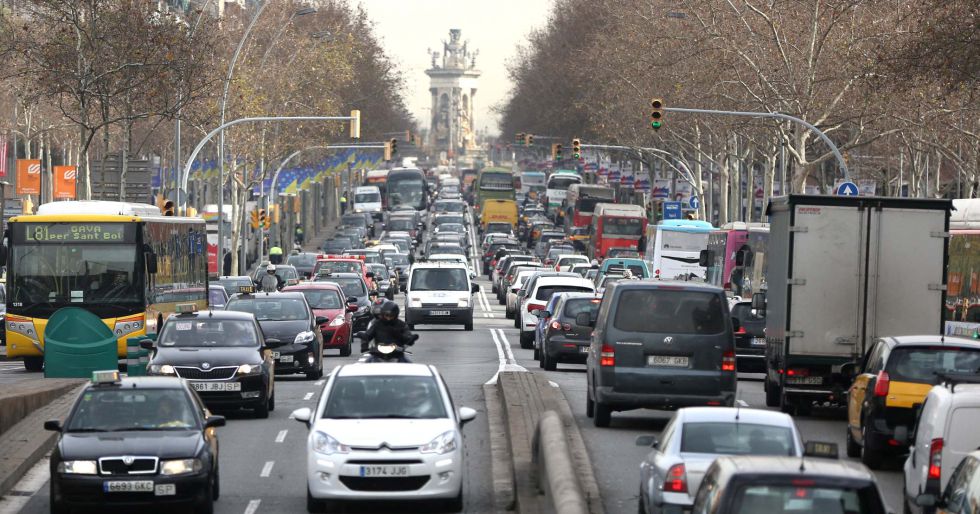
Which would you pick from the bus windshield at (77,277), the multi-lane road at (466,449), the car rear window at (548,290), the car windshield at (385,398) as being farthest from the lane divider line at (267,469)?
the car rear window at (548,290)

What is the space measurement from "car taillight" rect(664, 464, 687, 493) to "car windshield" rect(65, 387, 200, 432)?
4.55m

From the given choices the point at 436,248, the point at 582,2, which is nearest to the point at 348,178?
the point at 582,2

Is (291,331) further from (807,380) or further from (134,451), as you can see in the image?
(134,451)

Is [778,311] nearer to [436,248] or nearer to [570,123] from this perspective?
[436,248]

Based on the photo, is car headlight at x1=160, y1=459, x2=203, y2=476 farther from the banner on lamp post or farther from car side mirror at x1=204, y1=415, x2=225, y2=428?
the banner on lamp post

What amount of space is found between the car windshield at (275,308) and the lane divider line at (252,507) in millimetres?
12948

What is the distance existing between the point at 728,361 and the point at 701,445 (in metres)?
7.15

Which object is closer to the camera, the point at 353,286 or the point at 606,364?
the point at 606,364

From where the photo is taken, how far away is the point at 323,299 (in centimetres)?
→ 3619

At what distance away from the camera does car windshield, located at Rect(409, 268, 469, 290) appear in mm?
45438

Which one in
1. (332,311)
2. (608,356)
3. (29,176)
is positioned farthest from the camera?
(29,176)

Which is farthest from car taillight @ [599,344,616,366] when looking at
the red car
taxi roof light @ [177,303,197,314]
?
taxi roof light @ [177,303,197,314]

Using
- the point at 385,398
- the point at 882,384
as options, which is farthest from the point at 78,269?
the point at 882,384

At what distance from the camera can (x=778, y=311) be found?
77.7ft
